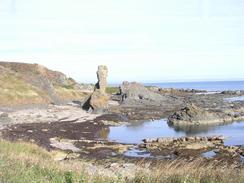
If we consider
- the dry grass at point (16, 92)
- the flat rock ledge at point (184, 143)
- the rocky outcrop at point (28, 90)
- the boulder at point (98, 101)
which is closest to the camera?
the flat rock ledge at point (184, 143)

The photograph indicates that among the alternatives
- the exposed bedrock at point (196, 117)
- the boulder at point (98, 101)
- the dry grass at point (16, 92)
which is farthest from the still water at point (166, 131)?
the dry grass at point (16, 92)

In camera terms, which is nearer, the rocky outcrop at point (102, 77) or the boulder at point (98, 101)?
the boulder at point (98, 101)

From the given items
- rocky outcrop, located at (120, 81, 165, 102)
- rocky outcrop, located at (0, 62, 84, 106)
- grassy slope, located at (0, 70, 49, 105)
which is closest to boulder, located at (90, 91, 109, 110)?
rocky outcrop, located at (0, 62, 84, 106)

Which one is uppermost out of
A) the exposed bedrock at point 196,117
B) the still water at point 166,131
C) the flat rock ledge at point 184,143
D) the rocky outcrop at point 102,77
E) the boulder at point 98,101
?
the rocky outcrop at point 102,77

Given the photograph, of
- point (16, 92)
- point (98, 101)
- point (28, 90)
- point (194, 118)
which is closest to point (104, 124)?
point (194, 118)

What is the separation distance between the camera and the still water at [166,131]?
39375mm

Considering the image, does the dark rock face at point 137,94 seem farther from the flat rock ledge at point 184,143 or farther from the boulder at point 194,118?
the flat rock ledge at point 184,143

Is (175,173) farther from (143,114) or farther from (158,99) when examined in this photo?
(158,99)

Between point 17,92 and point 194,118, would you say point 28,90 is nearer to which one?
point 17,92

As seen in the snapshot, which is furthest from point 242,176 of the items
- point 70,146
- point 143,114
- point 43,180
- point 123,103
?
point 123,103

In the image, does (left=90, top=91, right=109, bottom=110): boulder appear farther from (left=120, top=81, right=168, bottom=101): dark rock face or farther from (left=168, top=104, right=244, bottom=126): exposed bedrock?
(left=120, top=81, right=168, bottom=101): dark rock face

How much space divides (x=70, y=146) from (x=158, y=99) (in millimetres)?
50116

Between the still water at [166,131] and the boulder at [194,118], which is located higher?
the boulder at [194,118]

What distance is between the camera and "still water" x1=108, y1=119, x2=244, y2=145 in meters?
39.4
